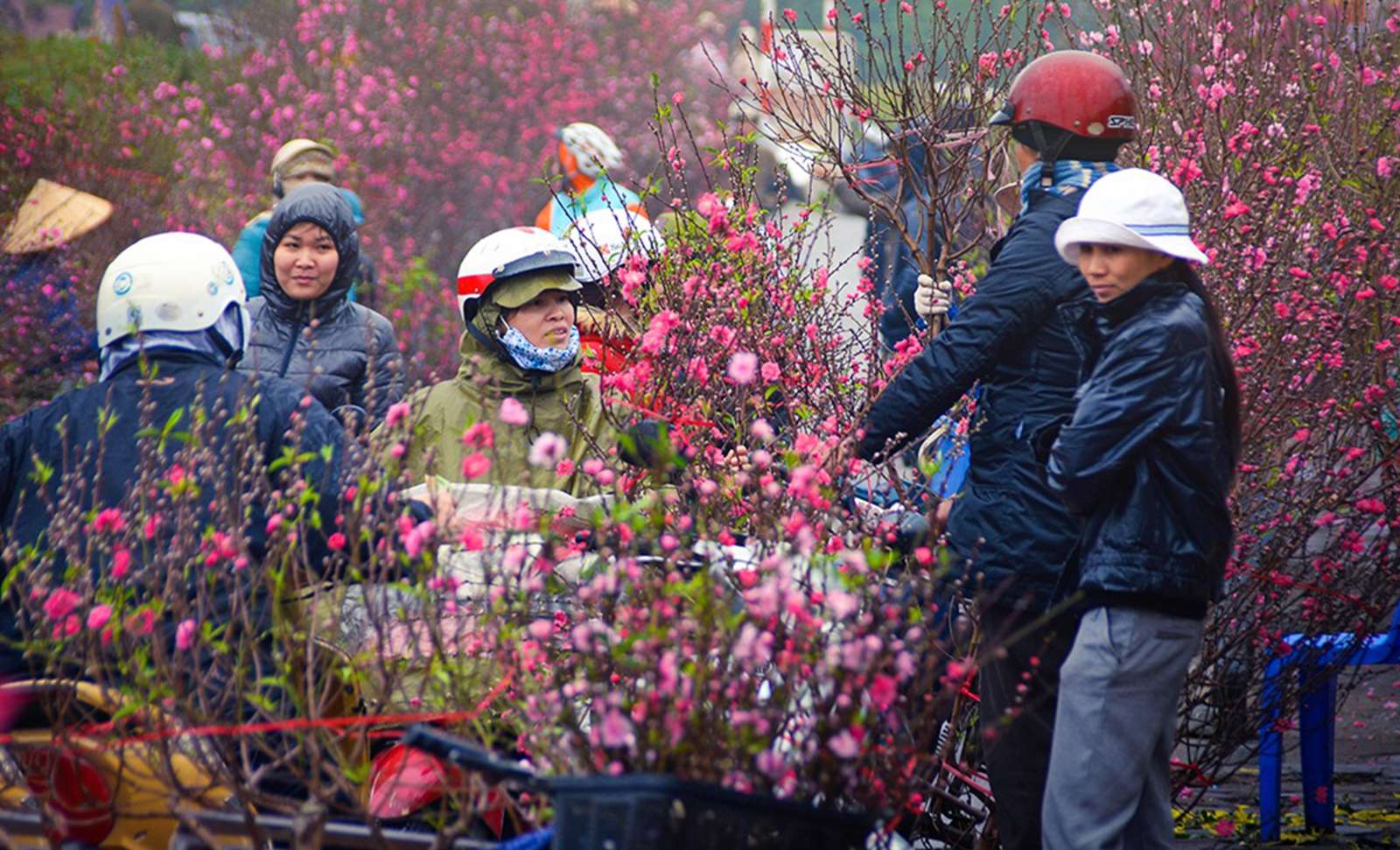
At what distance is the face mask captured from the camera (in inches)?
227

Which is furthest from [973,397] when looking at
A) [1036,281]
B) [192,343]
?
[192,343]

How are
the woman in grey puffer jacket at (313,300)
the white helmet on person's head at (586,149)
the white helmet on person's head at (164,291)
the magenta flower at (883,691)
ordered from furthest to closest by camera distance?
the white helmet on person's head at (586,149) → the woman in grey puffer jacket at (313,300) → the white helmet on person's head at (164,291) → the magenta flower at (883,691)

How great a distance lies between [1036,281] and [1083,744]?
1.11 metres

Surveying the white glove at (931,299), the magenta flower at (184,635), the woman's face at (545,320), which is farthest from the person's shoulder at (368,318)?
the magenta flower at (184,635)

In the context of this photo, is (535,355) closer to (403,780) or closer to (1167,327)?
(403,780)

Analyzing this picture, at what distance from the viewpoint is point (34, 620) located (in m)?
3.74

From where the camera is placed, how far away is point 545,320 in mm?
5848

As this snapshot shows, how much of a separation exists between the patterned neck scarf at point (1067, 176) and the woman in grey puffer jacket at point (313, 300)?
2.68 meters

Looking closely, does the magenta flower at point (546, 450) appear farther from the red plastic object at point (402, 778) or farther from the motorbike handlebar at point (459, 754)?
the red plastic object at point (402, 778)

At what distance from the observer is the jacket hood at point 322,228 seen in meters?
7.16

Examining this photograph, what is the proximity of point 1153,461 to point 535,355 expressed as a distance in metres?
2.05

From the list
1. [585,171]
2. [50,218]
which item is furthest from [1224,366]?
[50,218]

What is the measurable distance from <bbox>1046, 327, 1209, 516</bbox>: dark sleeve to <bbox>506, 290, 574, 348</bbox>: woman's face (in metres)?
1.91

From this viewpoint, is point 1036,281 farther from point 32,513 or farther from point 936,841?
point 32,513
